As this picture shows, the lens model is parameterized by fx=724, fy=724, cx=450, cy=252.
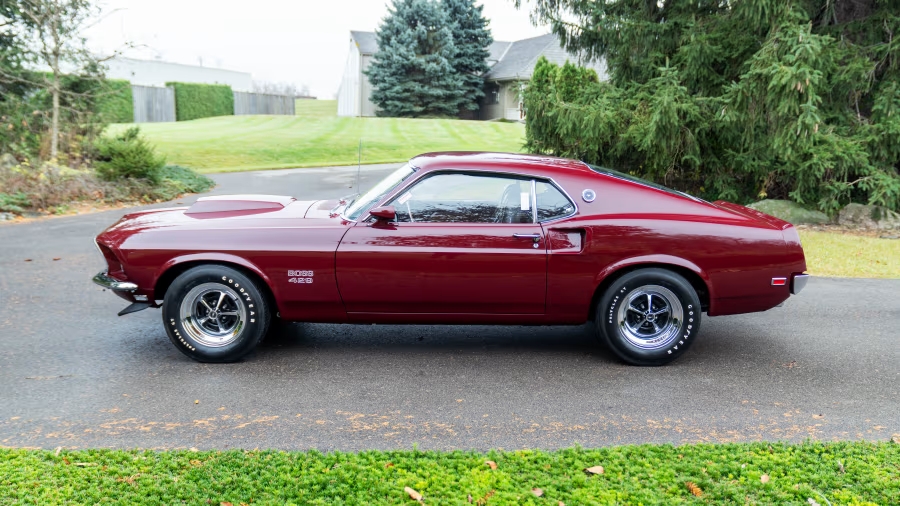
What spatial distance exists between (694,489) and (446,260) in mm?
2231

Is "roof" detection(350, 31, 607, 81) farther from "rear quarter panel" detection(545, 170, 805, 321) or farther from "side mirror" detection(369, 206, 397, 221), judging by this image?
"side mirror" detection(369, 206, 397, 221)

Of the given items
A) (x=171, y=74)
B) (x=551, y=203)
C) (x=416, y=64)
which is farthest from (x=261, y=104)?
(x=551, y=203)

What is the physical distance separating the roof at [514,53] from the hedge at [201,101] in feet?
29.0

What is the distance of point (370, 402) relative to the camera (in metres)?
4.43

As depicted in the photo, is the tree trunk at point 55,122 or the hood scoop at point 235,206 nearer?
the hood scoop at point 235,206

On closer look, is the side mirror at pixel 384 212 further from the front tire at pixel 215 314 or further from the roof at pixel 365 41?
the roof at pixel 365 41

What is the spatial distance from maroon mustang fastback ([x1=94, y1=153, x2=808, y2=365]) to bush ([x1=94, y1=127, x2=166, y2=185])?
10.1m

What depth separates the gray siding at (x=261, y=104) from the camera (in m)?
46.3

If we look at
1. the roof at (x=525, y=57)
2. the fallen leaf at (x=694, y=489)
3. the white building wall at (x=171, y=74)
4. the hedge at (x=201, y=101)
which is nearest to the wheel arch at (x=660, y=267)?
the fallen leaf at (x=694, y=489)

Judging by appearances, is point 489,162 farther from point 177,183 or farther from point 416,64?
point 416,64

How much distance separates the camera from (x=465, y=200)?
5.11 metres

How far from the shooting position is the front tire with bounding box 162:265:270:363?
4953 mm

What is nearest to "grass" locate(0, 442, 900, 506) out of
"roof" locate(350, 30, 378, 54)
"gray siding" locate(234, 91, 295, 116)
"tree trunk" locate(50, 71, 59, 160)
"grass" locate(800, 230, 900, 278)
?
"grass" locate(800, 230, 900, 278)

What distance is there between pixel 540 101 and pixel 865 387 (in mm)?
8862
